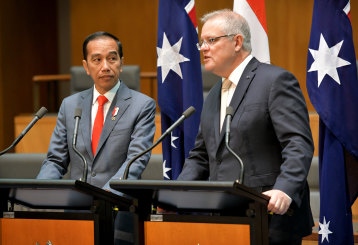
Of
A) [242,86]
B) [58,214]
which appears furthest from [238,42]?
[58,214]

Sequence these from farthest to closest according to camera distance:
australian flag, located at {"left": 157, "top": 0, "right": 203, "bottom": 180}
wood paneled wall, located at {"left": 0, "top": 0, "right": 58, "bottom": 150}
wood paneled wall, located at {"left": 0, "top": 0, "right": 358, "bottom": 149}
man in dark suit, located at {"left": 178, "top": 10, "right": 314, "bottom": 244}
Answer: wood paneled wall, located at {"left": 0, "top": 0, "right": 58, "bottom": 150} → wood paneled wall, located at {"left": 0, "top": 0, "right": 358, "bottom": 149} → australian flag, located at {"left": 157, "top": 0, "right": 203, "bottom": 180} → man in dark suit, located at {"left": 178, "top": 10, "right": 314, "bottom": 244}

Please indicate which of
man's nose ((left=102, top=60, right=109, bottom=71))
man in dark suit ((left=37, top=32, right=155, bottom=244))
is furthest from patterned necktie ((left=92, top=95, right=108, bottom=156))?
man's nose ((left=102, top=60, right=109, bottom=71))

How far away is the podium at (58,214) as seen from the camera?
222 cm

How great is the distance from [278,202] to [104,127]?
3.67 ft

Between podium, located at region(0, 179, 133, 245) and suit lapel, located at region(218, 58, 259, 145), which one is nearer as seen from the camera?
podium, located at region(0, 179, 133, 245)

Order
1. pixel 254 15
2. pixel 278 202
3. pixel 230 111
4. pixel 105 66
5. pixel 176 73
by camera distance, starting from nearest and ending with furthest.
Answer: pixel 278 202, pixel 230 111, pixel 105 66, pixel 254 15, pixel 176 73

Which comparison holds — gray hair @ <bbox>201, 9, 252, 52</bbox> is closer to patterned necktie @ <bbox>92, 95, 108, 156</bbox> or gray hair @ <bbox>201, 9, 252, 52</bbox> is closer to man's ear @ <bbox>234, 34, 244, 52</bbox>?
man's ear @ <bbox>234, 34, 244, 52</bbox>

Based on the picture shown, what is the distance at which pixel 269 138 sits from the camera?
235cm

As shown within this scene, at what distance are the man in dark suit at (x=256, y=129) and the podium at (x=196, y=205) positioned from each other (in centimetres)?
13

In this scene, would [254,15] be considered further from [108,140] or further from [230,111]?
[230,111]

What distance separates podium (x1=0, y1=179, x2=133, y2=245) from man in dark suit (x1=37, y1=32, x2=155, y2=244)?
0.41 meters

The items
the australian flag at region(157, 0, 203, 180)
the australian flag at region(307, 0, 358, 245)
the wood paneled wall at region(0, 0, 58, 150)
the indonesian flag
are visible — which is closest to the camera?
the australian flag at region(307, 0, 358, 245)

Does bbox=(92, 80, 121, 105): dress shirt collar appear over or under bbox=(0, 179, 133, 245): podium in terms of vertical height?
over

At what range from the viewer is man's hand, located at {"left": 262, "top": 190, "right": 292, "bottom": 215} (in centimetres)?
204
